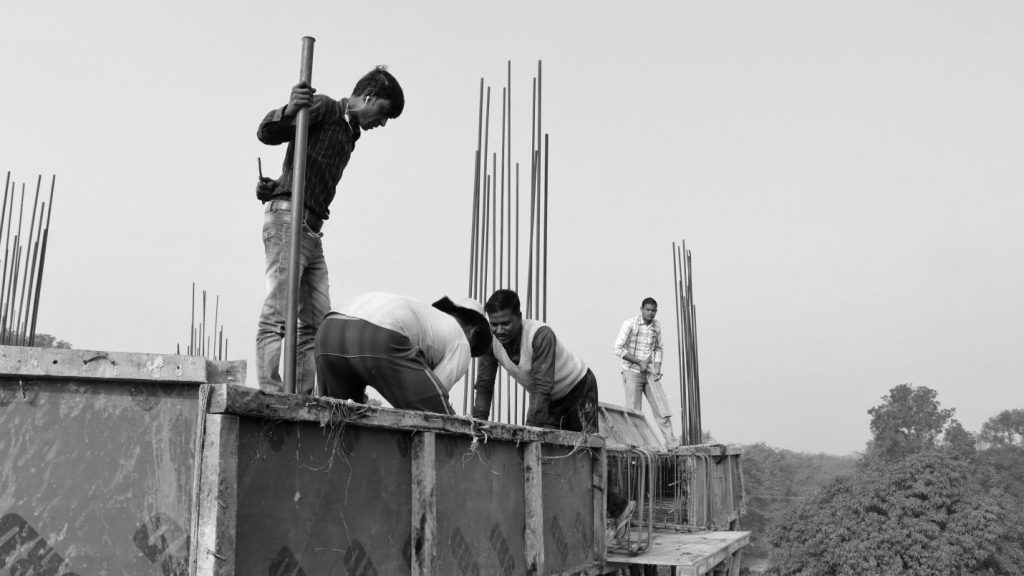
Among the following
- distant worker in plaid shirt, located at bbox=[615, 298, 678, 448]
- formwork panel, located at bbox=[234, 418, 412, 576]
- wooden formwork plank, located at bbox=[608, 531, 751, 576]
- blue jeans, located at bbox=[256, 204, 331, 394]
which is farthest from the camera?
distant worker in plaid shirt, located at bbox=[615, 298, 678, 448]

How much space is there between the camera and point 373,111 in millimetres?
3631

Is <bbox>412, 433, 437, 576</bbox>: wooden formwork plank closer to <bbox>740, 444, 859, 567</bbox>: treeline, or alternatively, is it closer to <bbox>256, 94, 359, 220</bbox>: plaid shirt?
<bbox>256, 94, 359, 220</bbox>: plaid shirt

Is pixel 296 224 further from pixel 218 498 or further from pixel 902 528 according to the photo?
pixel 902 528

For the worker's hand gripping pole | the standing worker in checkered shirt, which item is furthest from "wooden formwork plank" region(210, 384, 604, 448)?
the standing worker in checkered shirt

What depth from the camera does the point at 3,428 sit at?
181cm

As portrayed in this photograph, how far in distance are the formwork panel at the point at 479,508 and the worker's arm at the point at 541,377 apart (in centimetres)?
129

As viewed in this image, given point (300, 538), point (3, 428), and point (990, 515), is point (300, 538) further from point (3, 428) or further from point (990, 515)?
point (990, 515)

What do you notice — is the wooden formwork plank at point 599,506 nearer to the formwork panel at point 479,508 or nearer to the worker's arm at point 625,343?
the formwork panel at point 479,508

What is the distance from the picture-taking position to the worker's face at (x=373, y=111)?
3.62 meters

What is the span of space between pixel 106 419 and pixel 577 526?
7.77ft

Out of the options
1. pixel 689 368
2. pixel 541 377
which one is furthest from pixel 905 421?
pixel 541 377

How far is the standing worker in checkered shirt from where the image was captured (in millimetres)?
3279

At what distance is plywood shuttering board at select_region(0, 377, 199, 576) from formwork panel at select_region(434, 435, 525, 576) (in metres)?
0.91

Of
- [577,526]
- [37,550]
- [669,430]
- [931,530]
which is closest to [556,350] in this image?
[577,526]
